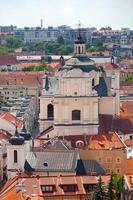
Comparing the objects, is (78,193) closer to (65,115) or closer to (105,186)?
(105,186)

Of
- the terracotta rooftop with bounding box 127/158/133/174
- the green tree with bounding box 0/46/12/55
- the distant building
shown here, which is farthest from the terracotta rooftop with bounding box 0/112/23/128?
the green tree with bounding box 0/46/12/55

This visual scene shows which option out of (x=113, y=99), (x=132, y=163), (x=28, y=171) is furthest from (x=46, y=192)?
(x=113, y=99)

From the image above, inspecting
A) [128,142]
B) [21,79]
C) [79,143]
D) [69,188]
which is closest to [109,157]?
[79,143]

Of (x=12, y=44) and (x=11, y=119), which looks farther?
(x=12, y=44)

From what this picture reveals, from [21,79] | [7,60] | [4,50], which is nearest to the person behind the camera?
[21,79]

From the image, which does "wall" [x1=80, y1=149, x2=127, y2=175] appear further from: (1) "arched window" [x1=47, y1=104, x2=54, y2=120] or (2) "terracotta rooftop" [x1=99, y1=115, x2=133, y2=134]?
(1) "arched window" [x1=47, y1=104, x2=54, y2=120]

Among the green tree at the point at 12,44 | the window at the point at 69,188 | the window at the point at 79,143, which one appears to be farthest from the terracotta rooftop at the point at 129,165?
the green tree at the point at 12,44

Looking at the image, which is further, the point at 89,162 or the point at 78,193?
the point at 89,162

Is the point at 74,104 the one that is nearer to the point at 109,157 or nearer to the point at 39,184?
the point at 109,157

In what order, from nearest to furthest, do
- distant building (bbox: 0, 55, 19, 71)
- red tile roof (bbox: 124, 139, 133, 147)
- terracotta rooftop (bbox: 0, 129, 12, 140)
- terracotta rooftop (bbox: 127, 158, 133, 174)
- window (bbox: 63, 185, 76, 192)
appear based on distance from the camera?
window (bbox: 63, 185, 76, 192) → terracotta rooftop (bbox: 127, 158, 133, 174) → terracotta rooftop (bbox: 0, 129, 12, 140) → red tile roof (bbox: 124, 139, 133, 147) → distant building (bbox: 0, 55, 19, 71)

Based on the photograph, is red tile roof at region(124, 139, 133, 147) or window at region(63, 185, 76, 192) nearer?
window at region(63, 185, 76, 192)

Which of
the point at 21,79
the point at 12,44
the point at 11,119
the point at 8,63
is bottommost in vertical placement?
the point at 12,44
